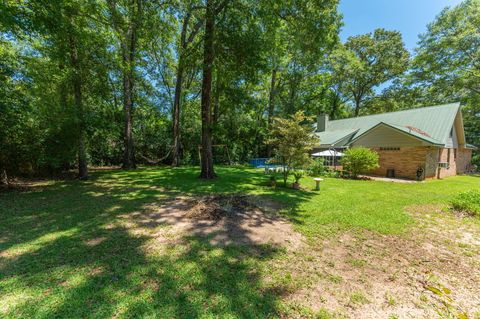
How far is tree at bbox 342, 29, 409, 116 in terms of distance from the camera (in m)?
24.8

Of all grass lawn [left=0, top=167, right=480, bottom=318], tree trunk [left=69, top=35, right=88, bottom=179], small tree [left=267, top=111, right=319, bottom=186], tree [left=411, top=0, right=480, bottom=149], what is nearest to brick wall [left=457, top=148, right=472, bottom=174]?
tree [left=411, top=0, right=480, bottom=149]

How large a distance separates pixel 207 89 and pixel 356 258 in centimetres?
876

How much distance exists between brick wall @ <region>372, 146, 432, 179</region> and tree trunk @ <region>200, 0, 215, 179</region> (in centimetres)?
1159

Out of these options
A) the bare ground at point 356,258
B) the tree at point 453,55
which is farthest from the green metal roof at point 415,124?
the bare ground at point 356,258

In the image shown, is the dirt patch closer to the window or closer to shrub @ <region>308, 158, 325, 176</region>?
shrub @ <region>308, 158, 325, 176</region>

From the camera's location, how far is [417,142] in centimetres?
1260

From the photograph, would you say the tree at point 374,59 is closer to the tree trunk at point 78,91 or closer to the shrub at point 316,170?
the shrub at point 316,170

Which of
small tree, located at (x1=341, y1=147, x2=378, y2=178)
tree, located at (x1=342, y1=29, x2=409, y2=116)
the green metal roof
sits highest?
tree, located at (x1=342, y1=29, x2=409, y2=116)

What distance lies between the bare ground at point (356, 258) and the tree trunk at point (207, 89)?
4425 mm

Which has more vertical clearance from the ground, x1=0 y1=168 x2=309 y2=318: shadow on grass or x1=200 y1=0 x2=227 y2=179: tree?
x1=200 y1=0 x2=227 y2=179: tree

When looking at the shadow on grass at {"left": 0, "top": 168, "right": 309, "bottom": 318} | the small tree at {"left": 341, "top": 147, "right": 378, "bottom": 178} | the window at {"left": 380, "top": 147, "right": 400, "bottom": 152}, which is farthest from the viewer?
the window at {"left": 380, "top": 147, "right": 400, "bottom": 152}

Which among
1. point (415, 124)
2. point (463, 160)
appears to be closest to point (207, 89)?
point (415, 124)

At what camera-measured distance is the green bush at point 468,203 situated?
5977mm

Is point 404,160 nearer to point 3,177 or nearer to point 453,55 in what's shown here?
point 453,55
